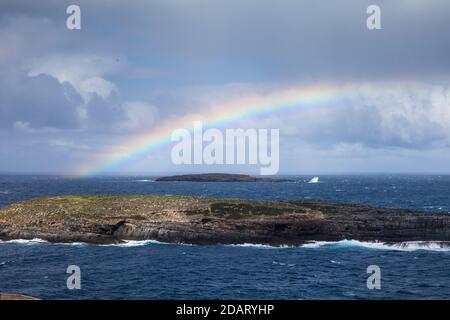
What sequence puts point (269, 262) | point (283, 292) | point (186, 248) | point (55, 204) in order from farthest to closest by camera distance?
1. point (55, 204)
2. point (186, 248)
3. point (269, 262)
4. point (283, 292)

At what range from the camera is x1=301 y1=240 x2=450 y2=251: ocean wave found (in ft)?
246

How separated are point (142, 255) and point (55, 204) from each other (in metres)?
34.7

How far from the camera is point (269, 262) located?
209 ft

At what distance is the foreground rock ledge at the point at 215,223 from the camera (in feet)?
263

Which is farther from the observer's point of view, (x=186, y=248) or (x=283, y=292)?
(x=186, y=248)

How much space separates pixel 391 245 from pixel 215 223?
31.4m

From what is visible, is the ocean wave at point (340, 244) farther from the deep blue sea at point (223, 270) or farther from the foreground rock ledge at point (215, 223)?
the foreground rock ledge at point (215, 223)

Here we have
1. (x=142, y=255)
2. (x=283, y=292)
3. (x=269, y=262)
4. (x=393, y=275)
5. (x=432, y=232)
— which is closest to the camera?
(x=283, y=292)

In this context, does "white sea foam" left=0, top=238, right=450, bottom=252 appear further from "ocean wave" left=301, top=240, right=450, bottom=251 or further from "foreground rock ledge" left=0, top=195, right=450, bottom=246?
"foreground rock ledge" left=0, top=195, right=450, bottom=246

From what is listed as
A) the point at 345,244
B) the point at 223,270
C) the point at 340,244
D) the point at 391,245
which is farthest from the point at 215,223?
the point at 391,245

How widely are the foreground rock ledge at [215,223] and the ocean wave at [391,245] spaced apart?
1.81 metres

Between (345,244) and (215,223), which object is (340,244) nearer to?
(345,244)
